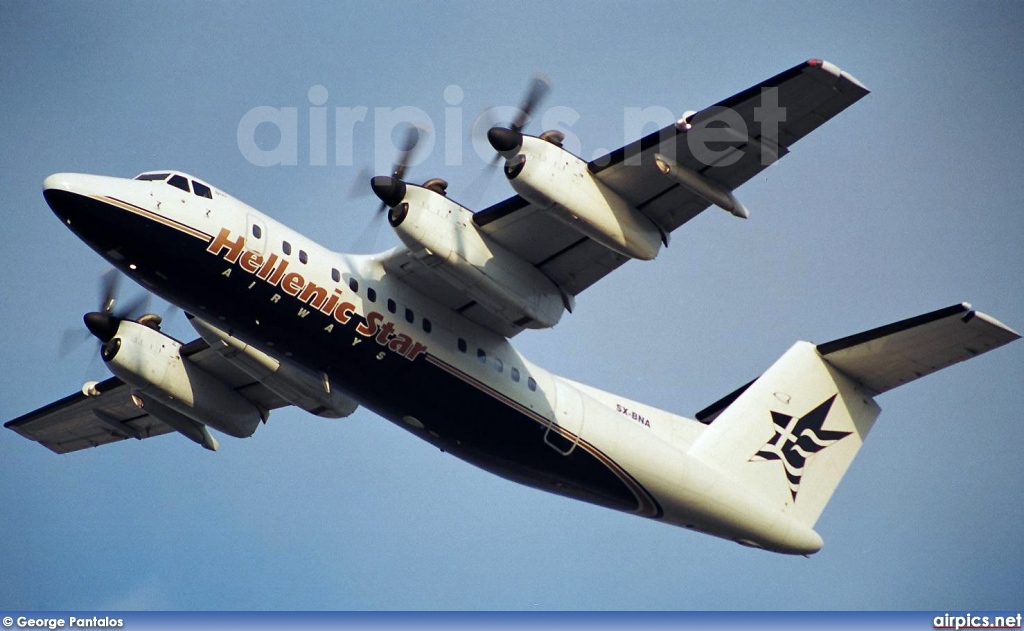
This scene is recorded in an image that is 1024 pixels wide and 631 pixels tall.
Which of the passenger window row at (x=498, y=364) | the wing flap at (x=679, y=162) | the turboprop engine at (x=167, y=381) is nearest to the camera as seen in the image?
the wing flap at (x=679, y=162)

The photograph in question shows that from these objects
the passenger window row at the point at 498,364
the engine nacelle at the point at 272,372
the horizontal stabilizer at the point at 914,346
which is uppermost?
the horizontal stabilizer at the point at 914,346

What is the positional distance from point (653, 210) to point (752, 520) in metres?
5.01

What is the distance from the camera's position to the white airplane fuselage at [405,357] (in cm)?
1476

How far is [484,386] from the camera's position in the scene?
16453 mm

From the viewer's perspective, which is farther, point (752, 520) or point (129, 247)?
point (752, 520)

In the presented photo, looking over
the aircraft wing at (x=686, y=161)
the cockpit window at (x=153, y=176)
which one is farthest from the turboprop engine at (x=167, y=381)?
the aircraft wing at (x=686, y=161)

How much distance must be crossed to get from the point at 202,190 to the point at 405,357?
3440 mm

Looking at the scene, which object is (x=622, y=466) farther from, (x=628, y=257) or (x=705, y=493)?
(x=628, y=257)

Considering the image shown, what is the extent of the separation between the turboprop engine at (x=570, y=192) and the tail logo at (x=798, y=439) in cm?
442

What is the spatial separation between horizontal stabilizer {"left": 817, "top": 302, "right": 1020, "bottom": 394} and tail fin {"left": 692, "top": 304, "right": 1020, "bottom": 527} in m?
0.02

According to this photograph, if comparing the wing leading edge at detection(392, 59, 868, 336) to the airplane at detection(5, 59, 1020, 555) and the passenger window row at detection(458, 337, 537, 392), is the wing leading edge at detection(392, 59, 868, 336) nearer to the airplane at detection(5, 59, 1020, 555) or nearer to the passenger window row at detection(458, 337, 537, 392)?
the airplane at detection(5, 59, 1020, 555)

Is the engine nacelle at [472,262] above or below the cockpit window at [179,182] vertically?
above

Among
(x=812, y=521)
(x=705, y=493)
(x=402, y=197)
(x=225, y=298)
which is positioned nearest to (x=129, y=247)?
(x=225, y=298)

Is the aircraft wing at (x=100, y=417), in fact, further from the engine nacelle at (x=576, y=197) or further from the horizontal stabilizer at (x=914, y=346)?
the horizontal stabilizer at (x=914, y=346)
